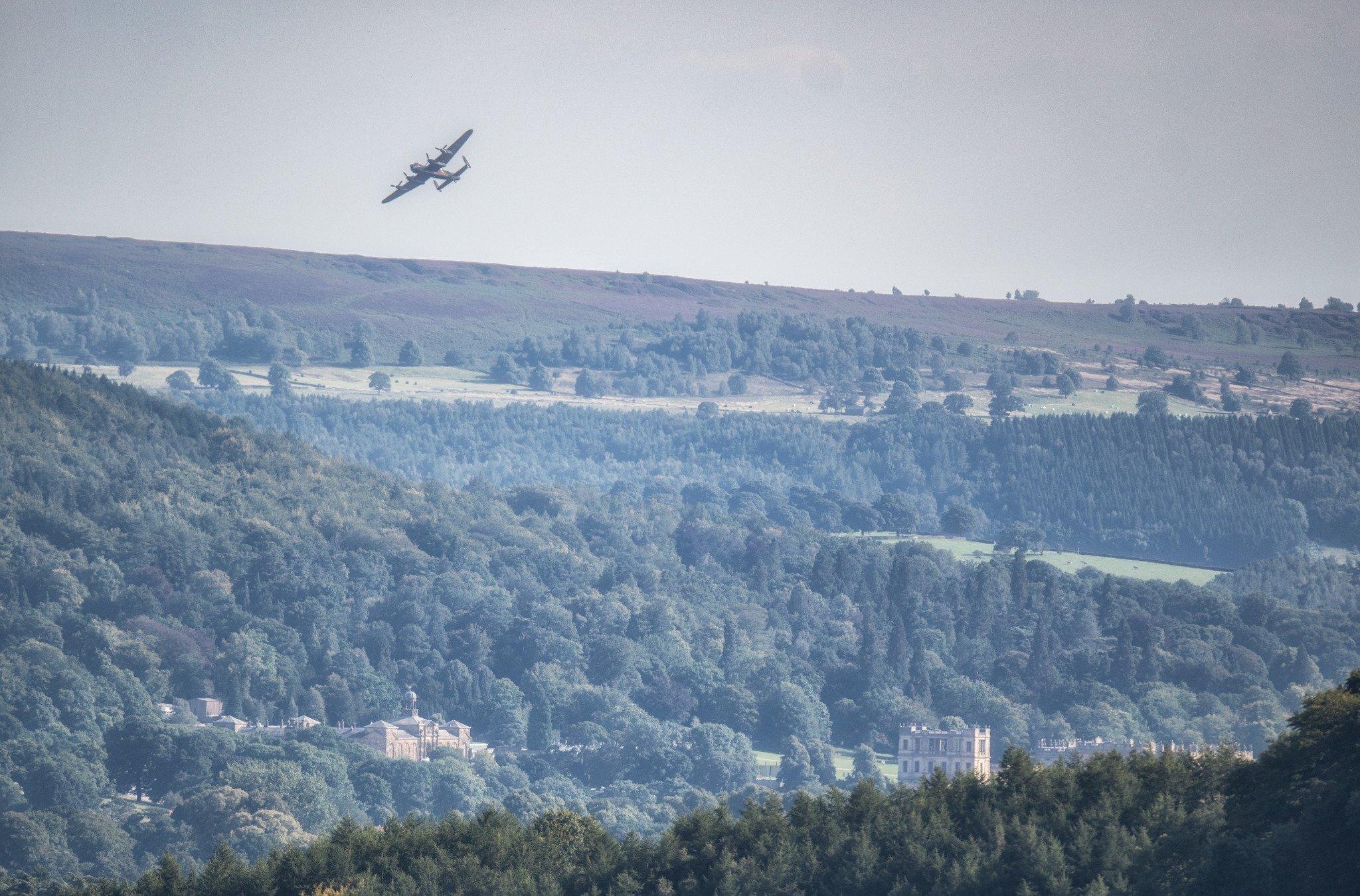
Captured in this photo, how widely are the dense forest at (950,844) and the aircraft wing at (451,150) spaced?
27032 mm

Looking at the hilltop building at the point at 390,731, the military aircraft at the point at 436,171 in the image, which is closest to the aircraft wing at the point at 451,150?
the military aircraft at the point at 436,171

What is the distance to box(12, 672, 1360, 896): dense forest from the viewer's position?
68688mm

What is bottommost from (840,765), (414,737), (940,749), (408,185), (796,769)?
(414,737)

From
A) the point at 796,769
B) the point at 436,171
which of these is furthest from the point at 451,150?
the point at 796,769

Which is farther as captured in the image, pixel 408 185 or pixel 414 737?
pixel 414 737

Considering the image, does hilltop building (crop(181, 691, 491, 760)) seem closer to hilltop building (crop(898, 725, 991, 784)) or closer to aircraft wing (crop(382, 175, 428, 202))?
hilltop building (crop(898, 725, 991, 784))

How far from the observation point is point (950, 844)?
259ft

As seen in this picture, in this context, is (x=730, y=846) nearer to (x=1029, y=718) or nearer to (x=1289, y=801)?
(x=1289, y=801)

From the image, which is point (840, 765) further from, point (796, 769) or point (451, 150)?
point (451, 150)

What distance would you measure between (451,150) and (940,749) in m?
87.9

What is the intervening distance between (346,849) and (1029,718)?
372ft

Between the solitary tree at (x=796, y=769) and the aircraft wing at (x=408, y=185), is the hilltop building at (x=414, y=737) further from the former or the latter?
the aircraft wing at (x=408, y=185)

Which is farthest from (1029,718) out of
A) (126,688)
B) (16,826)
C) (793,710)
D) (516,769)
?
(16,826)

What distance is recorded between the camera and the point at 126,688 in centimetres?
17588
